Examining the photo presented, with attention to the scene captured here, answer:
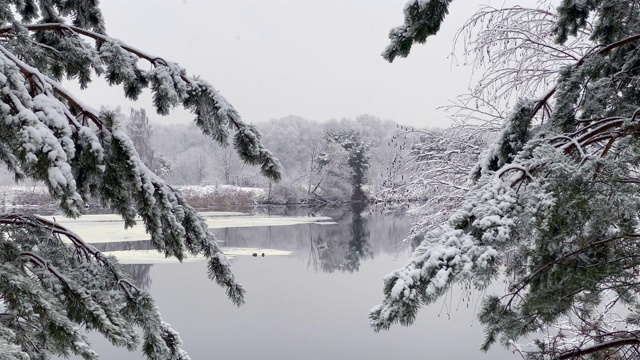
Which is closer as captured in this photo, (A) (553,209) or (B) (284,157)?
(A) (553,209)

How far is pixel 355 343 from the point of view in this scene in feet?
34.2

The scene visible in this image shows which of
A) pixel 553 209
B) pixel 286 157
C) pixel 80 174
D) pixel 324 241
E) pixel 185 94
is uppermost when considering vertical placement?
pixel 286 157

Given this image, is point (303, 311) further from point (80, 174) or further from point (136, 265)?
point (80, 174)

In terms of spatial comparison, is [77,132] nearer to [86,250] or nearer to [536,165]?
[86,250]

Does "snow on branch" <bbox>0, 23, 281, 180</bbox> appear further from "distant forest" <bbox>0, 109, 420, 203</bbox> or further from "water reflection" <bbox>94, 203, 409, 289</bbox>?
"distant forest" <bbox>0, 109, 420, 203</bbox>

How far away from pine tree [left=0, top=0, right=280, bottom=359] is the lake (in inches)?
155

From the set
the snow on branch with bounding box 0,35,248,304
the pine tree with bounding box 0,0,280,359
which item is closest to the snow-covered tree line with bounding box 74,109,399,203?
the pine tree with bounding box 0,0,280,359

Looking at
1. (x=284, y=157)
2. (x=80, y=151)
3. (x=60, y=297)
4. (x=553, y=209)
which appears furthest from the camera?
(x=284, y=157)

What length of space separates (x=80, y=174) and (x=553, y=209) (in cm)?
158

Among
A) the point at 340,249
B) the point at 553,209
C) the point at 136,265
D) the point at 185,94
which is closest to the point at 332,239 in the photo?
the point at 340,249

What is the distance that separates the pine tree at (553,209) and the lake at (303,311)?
3.48 meters

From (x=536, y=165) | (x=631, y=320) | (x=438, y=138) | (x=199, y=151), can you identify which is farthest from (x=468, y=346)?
(x=199, y=151)

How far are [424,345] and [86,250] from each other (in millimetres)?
8704

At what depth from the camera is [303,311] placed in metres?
12.1
